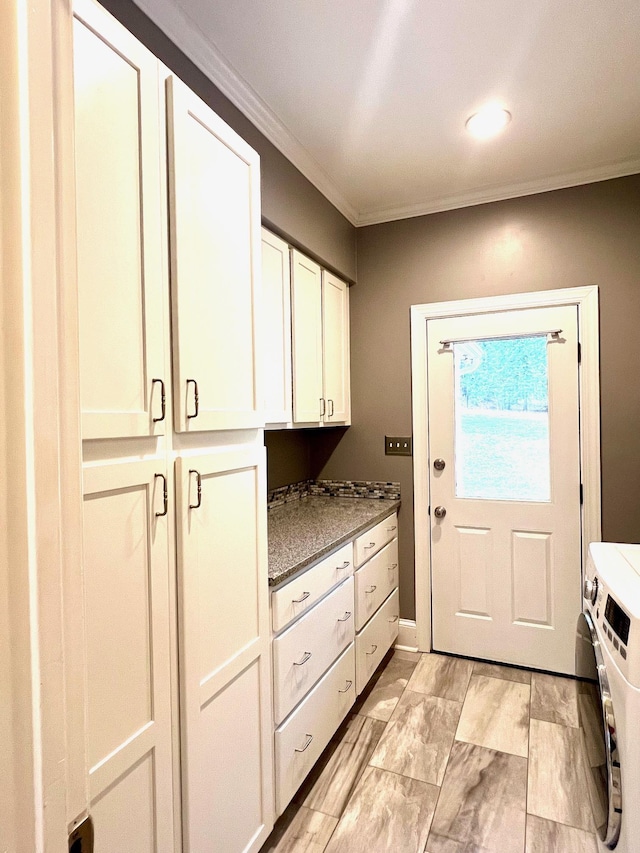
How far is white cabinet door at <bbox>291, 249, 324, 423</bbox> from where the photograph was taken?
2291 mm

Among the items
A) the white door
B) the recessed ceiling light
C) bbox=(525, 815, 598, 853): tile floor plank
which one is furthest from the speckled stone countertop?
the recessed ceiling light

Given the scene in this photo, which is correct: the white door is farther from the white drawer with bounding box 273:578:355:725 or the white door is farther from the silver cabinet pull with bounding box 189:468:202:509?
the silver cabinet pull with bounding box 189:468:202:509

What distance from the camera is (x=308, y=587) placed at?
5.60ft

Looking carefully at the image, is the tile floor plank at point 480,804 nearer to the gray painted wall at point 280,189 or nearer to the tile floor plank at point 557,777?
the tile floor plank at point 557,777

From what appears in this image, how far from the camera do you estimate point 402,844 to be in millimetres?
1549

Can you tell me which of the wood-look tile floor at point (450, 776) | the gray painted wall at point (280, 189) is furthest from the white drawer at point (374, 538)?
the gray painted wall at point (280, 189)

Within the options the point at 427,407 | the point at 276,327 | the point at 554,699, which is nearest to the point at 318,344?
the point at 276,327

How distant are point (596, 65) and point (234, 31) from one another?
1.28m

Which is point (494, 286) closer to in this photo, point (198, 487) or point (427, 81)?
point (427, 81)

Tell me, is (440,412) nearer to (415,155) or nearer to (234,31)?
(415,155)

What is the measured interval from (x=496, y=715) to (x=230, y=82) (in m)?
2.85

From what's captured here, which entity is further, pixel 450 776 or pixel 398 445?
pixel 398 445

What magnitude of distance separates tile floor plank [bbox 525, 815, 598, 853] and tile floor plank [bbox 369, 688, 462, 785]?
0.34 meters

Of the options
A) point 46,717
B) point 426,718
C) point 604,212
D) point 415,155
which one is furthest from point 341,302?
point 46,717
